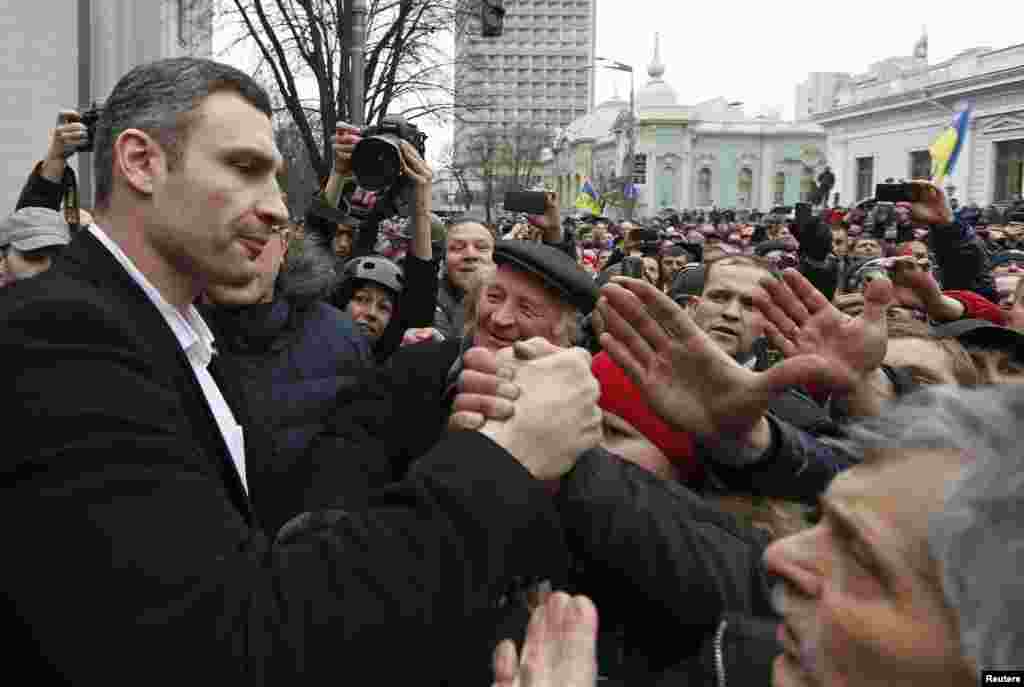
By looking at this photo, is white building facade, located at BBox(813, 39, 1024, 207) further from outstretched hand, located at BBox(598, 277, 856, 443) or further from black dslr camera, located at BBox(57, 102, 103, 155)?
outstretched hand, located at BBox(598, 277, 856, 443)

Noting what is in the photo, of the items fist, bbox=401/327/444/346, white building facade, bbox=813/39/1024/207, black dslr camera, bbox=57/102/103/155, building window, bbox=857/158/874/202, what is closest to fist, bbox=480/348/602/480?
fist, bbox=401/327/444/346

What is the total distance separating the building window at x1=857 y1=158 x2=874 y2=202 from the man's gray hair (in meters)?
62.0

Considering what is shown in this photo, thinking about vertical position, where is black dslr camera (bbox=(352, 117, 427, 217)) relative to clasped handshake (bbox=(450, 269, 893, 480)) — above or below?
above

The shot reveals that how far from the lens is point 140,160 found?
1697 millimetres

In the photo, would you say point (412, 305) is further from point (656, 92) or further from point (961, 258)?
point (656, 92)

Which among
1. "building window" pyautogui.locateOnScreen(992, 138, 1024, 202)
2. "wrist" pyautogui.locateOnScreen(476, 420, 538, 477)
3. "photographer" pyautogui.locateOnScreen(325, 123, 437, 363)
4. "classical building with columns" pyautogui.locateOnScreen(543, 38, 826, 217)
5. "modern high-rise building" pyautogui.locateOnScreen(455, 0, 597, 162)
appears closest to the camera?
"wrist" pyautogui.locateOnScreen(476, 420, 538, 477)

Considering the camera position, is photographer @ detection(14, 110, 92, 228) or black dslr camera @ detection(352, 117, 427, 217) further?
photographer @ detection(14, 110, 92, 228)

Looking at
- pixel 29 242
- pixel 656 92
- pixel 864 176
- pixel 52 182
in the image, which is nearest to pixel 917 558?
pixel 29 242

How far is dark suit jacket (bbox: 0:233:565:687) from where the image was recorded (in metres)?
1.17

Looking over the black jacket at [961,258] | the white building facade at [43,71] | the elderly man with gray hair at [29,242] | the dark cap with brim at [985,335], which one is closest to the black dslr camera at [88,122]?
the elderly man with gray hair at [29,242]

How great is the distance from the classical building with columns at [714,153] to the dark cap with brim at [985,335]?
3179 inches

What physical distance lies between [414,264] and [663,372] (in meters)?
2.75

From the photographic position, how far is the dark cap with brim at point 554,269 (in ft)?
9.43

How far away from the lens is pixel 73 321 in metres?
1.33
